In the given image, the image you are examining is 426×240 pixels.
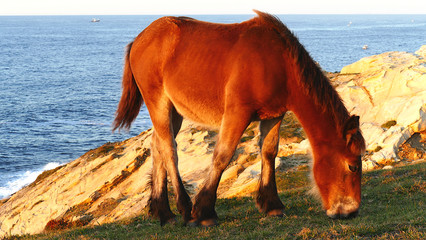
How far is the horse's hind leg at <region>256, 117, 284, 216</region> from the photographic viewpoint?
8891 mm

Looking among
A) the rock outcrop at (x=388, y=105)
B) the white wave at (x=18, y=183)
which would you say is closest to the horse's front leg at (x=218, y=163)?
the rock outcrop at (x=388, y=105)

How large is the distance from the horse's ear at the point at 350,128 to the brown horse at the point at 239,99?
0.05ft

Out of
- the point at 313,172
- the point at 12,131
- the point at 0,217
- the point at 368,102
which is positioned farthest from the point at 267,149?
the point at 12,131

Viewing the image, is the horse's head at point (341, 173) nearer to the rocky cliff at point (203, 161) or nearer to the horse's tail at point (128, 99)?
the horse's tail at point (128, 99)

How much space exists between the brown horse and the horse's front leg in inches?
0.7

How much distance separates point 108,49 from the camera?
127312 mm

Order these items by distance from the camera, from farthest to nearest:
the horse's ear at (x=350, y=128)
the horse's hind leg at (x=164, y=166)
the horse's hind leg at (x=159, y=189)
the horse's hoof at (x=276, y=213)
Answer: the horse's hind leg at (x=159, y=189) < the horse's hind leg at (x=164, y=166) < the horse's hoof at (x=276, y=213) < the horse's ear at (x=350, y=128)

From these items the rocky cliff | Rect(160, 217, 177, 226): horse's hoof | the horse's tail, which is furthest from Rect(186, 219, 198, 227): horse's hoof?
the rocky cliff

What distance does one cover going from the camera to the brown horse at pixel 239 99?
7.67 meters

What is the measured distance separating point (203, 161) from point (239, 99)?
37.9 feet

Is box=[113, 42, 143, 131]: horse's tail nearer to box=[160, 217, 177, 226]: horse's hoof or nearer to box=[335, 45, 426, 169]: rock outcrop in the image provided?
box=[160, 217, 177, 226]: horse's hoof

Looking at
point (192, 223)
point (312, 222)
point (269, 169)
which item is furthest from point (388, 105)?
point (192, 223)

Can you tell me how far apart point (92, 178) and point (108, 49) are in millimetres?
110494

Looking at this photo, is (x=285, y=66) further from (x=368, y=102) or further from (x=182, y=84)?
(x=368, y=102)
